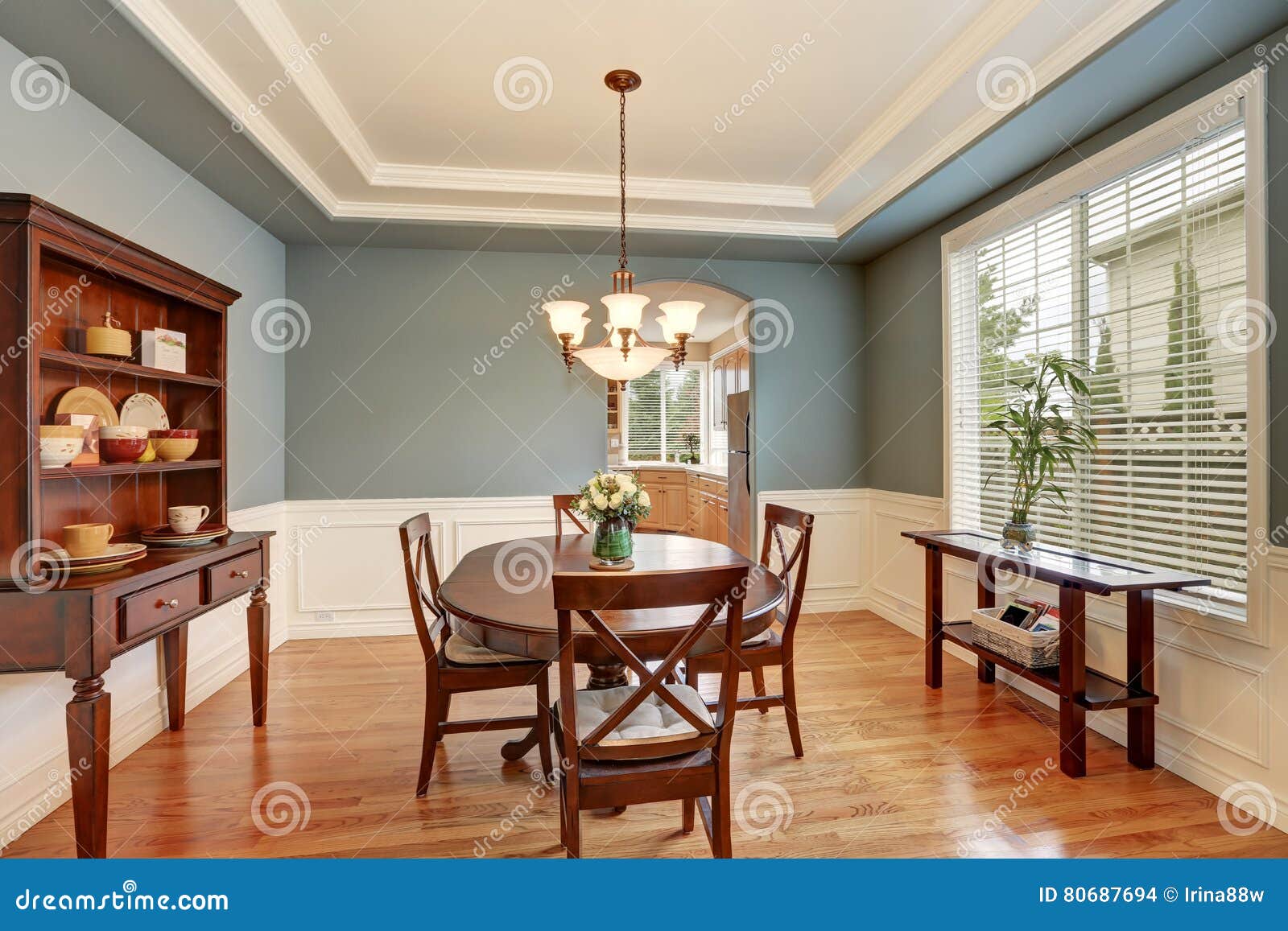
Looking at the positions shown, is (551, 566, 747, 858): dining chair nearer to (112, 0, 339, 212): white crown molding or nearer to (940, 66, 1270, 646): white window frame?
(940, 66, 1270, 646): white window frame

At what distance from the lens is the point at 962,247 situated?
370cm

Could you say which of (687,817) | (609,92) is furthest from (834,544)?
(609,92)

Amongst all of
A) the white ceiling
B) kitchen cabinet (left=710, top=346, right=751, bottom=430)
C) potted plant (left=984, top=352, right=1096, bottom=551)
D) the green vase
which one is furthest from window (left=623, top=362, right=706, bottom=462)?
the green vase

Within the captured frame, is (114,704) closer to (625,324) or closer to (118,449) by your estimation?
(118,449)

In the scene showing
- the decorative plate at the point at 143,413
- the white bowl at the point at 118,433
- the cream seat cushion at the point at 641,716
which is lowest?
the cream seat cushion at the point at 641,716

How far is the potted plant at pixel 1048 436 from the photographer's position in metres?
2.79

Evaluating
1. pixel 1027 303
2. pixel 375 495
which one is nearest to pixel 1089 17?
pixel 1027 303

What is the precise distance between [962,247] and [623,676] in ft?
9.81

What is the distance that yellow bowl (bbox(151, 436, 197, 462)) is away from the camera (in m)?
2.55

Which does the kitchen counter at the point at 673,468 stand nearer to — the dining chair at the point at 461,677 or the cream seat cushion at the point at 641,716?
the dining chair at the point at 461,677

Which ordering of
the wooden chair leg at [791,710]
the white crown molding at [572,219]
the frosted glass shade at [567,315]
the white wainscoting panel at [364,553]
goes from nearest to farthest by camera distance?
the wooden chair leg at [791,710] → the frosted glass shade at [567,315] → the white crown molding at [572,219] → the white wainscoting panel at [364,553]

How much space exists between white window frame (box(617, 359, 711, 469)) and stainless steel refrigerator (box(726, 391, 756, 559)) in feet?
10.1

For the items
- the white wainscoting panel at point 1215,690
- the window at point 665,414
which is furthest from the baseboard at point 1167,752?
the window at point 665,414

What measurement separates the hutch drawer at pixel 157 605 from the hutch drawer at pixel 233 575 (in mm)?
65
